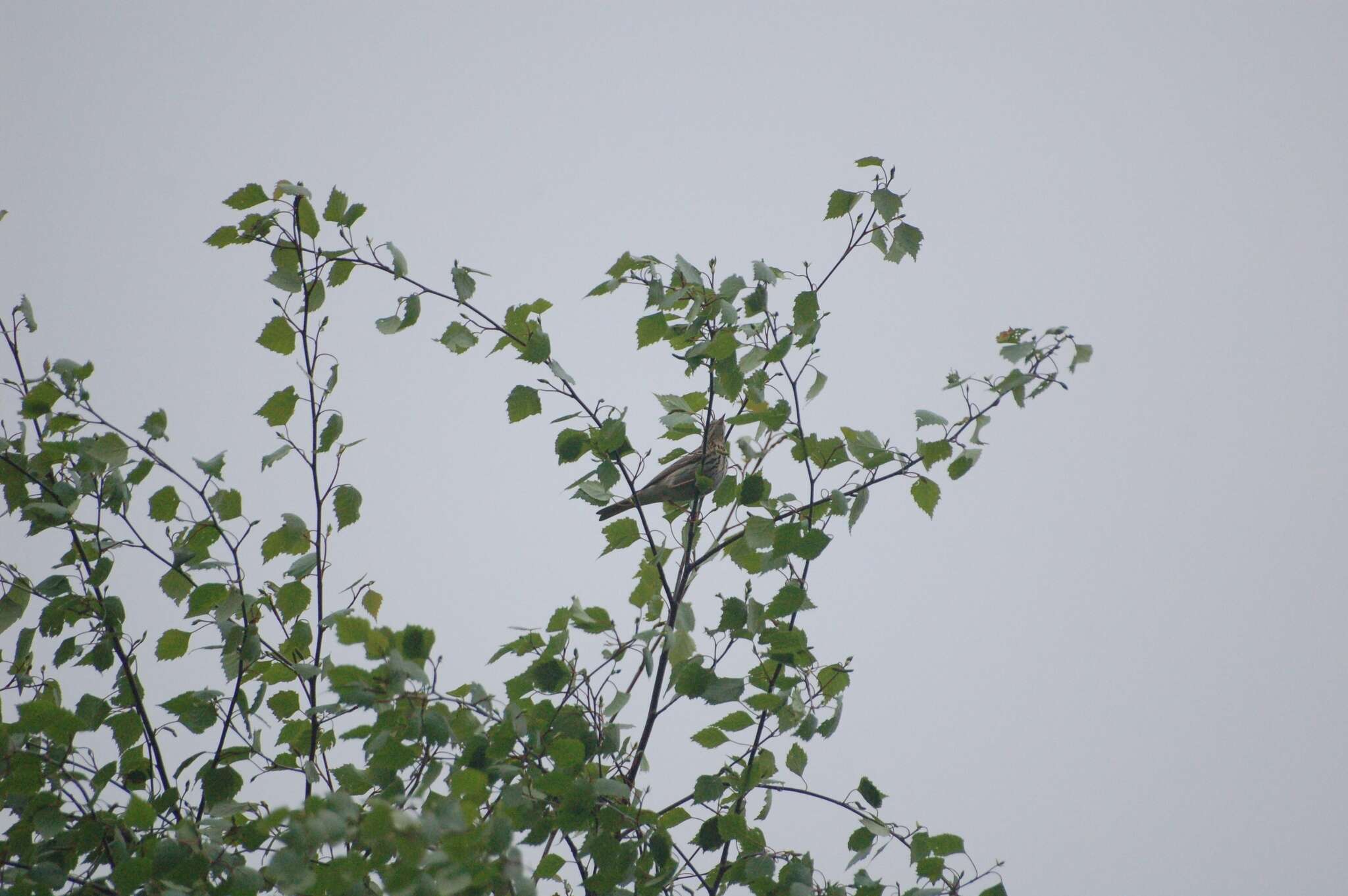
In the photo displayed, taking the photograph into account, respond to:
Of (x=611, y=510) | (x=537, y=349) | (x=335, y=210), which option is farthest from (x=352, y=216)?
(x=611, y=510)

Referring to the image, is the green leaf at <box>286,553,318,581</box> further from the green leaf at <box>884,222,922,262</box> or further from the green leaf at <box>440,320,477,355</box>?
the green leaf at <box>884,222,922,262</box>

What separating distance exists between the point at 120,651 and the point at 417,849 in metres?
1.99

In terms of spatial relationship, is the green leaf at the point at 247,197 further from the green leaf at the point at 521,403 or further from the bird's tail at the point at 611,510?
the bird's tail at the point at 611,510

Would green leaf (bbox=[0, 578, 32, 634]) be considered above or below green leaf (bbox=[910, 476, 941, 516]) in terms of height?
above

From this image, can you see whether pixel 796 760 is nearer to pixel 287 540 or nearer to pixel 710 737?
pixel 710 737

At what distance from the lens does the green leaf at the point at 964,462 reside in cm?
349

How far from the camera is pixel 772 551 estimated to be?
131 inches

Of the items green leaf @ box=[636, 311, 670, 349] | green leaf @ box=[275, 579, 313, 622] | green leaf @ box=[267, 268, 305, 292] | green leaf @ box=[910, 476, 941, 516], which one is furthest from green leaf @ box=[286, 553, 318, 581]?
green leaf @ box=[910, 476, 941, 516]

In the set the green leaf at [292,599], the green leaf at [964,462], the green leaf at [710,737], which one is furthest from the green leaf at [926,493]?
the green leaf at [292,599]

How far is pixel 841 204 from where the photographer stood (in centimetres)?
358

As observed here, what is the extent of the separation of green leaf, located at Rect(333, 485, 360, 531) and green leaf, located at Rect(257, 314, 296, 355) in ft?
1.77

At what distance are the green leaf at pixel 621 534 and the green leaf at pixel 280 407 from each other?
1.22 metres

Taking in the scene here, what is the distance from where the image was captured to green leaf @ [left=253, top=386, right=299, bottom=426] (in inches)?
139

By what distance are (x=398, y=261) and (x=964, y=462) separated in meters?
2.09
